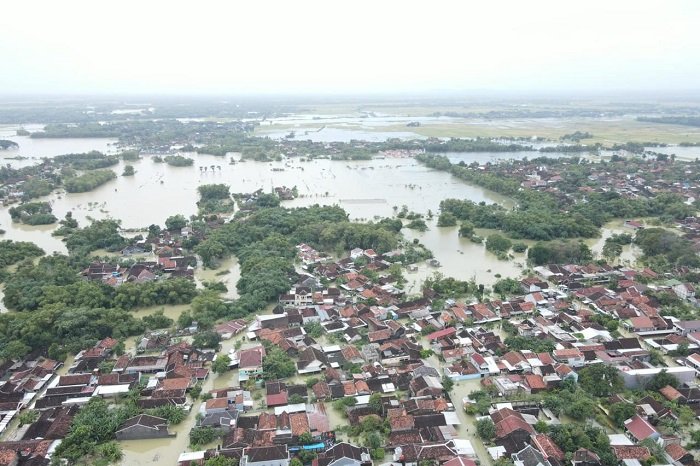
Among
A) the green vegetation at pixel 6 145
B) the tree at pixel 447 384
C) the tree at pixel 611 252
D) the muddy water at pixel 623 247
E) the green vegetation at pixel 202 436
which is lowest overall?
the green vegetation at pixel 202 436

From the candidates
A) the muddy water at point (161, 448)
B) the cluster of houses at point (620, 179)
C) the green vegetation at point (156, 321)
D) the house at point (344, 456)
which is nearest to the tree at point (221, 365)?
the muddy water at point (161, 448)

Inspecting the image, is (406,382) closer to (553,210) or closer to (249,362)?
(249,362)

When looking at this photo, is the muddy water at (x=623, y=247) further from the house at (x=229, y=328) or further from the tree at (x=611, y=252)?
the house at (x=229, y=328)

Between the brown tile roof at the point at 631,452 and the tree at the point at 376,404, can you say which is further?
the tree at the point at 376,404

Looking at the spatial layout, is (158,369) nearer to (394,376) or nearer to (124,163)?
(394,376)

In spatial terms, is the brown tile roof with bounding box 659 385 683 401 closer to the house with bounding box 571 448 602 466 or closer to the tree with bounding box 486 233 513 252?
the house with bounding box 571 448 602 466

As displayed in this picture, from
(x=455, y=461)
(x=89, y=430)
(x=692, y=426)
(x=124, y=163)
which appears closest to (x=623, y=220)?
(x=692, y=426)
